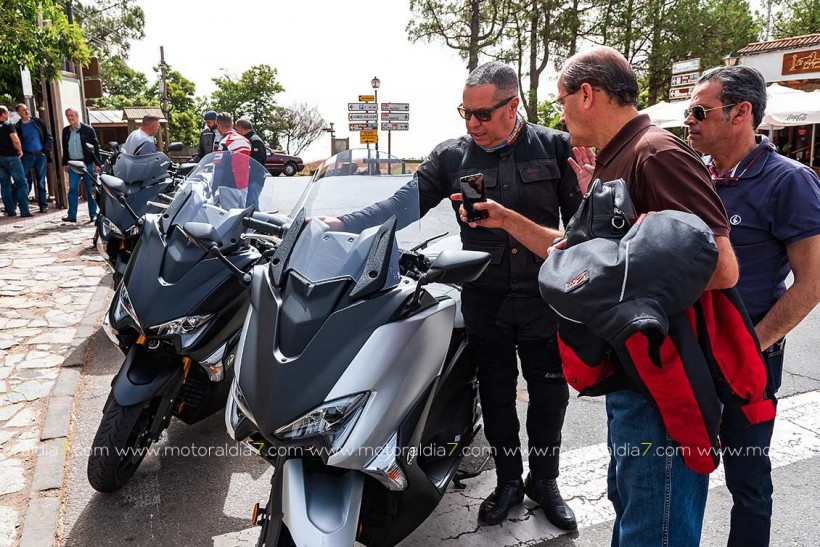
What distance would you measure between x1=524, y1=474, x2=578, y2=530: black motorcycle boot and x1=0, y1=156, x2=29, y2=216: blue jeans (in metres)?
11.2

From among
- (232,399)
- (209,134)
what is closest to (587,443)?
(232,399)

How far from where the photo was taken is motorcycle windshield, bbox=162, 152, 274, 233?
10.5 ft

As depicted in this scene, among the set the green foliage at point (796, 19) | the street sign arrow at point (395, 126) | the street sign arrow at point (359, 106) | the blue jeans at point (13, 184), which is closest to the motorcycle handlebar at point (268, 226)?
the blue jeans at point (13, 184)

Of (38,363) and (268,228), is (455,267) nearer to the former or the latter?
(268,228)

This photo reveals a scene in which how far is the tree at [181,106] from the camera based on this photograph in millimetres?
48750

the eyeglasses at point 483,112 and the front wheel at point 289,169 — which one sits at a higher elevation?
the eyeglasses at point 483,112

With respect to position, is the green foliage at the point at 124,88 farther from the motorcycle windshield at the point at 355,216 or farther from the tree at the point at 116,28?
the motorcycle windshield at the point at 355,216

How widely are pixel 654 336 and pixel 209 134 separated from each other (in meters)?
10.3

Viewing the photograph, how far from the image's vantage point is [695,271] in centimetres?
145

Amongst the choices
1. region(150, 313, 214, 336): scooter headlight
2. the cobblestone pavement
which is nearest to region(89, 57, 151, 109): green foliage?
the cobblestone pavement

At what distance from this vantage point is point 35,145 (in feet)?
37.2

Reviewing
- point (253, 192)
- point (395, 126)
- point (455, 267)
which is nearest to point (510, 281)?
point (455, 267)

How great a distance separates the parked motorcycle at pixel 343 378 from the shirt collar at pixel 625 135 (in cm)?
54

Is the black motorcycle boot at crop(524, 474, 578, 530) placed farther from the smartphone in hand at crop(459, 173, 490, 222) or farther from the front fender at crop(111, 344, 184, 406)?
the front fender at crop(111, 344, 184, 406)
